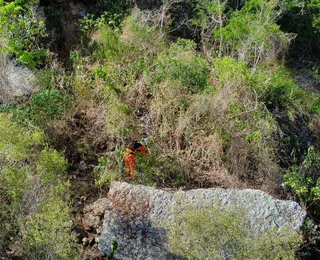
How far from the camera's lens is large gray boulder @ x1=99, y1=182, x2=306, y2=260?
4.16 m

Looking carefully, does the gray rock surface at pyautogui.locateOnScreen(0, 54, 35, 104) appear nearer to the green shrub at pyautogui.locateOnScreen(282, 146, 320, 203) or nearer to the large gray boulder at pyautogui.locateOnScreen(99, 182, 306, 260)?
the large gray boulder at pyautogui.locateOnScreen(99, 182, 306, 260)

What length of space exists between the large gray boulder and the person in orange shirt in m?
0.46

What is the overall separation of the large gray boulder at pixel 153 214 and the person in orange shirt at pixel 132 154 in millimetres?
462

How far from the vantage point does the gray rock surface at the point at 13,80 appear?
19.9 feet

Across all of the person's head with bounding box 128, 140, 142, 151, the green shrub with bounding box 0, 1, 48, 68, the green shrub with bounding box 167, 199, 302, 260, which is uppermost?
the green shrub with bounding box 0, 1, 48, 68

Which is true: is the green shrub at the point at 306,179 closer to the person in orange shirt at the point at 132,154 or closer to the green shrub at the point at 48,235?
the person in orange shirt at the point at 132,154

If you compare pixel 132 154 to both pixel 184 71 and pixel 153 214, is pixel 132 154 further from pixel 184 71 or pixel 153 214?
pixel 184 71

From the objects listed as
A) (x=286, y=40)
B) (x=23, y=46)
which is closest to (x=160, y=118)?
(x=23, y=46)

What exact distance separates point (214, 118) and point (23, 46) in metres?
2.85

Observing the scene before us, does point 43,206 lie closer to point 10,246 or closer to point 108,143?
point 10,246

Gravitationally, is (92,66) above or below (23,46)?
below

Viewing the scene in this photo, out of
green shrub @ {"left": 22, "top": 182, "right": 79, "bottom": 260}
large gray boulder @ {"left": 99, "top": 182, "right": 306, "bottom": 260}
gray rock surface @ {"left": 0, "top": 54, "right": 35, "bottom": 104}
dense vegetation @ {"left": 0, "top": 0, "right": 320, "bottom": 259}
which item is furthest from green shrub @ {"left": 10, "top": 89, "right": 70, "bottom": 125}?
green shrub @ {"left": 22, "top": 182, "right": 79, "bottom": 260}

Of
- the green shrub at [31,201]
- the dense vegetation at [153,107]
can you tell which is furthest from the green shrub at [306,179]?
the green shrub at [31,201]

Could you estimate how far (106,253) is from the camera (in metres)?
4.19
